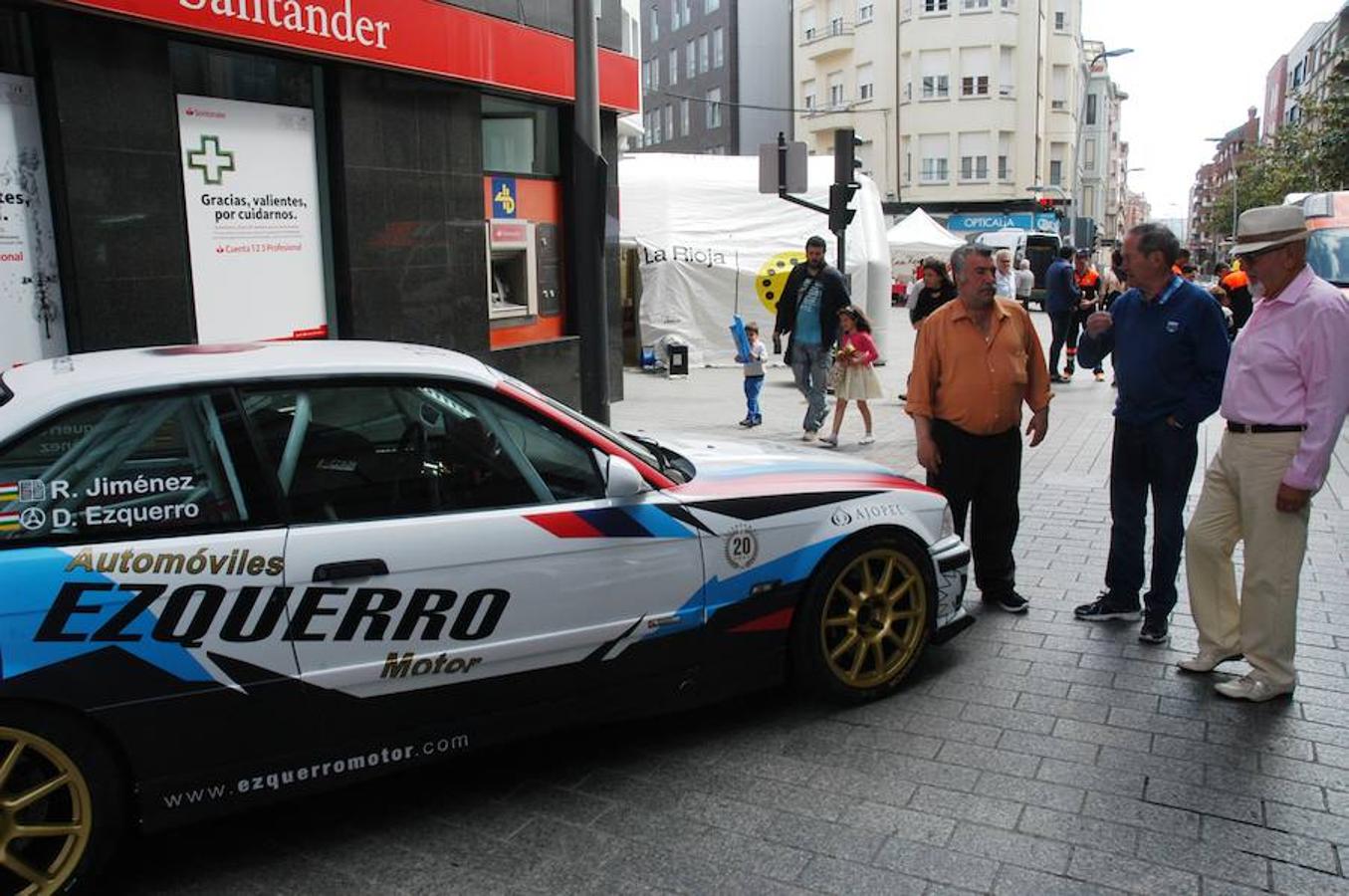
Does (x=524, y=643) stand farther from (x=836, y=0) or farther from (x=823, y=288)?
(x=836, y=0)

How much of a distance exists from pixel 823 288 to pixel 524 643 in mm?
7867

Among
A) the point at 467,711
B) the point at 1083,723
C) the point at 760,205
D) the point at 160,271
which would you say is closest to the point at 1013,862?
the point at 1083,723

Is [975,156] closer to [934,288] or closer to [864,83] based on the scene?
[864,83]

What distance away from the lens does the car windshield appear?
15.6 m

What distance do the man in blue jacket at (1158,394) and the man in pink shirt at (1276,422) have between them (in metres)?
0.40

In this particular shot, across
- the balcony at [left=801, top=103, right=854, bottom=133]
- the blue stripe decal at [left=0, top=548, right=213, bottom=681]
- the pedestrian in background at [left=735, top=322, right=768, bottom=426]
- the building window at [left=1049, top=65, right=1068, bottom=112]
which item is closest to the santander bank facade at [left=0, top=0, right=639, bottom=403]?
the pedestrian in background at [left=735, top=322, right=768, bottom=426]

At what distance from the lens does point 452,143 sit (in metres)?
10.6

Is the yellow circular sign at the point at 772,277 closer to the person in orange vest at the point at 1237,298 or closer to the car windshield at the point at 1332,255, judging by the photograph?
the person in orange vest at the point at 1237,298

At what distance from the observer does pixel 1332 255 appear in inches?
623

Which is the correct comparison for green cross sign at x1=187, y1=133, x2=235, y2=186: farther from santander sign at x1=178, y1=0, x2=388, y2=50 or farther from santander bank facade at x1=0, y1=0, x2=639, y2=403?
santander sign at x1=178, y1=0, x2=388, y2=50

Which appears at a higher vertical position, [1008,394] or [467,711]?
[1008,394]

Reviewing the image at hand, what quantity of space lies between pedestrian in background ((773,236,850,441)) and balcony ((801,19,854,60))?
49.7m

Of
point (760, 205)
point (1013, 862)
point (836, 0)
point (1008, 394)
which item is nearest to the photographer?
point (1013, 862)

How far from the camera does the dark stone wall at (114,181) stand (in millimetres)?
7297
